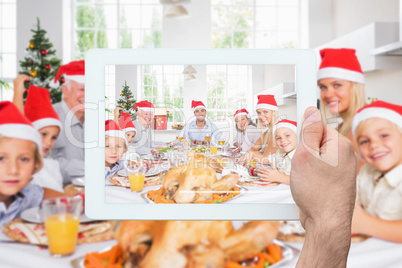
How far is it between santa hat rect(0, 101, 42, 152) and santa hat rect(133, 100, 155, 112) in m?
0.74

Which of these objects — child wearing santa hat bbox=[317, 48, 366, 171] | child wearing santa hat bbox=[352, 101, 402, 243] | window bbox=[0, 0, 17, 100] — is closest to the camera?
child wearing santa hat bbox=[352, 101, 402, 243]

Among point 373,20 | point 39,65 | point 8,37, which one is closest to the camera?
point 39,65

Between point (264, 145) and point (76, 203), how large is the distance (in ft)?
2.32

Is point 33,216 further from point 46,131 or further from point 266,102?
point 266,102

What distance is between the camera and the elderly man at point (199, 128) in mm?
454

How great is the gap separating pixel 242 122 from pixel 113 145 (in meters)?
0.19

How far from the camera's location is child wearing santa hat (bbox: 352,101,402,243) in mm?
959

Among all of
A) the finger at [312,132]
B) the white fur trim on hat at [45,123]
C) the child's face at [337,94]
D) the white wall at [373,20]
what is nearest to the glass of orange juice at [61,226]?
the white fur trim on hat at [45,123]

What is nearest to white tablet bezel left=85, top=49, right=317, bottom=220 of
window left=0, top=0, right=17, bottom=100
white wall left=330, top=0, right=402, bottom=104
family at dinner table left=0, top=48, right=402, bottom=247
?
family at dinner table left=0, top=48, right=402, bottom=247

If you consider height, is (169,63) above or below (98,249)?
above

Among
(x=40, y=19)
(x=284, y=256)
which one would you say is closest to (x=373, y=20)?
(x=284, y=256)

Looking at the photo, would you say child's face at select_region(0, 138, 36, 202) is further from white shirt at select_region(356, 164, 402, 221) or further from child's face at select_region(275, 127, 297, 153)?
white shirt at select_region(356, 164, 402, 221)

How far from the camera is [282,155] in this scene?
0.46m

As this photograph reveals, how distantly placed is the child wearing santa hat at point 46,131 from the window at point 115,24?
2.20 meters
